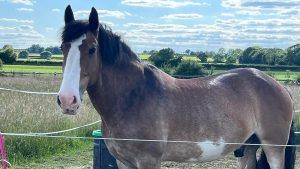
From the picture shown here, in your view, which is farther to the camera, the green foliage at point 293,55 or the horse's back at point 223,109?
the green foliage at point 293,55

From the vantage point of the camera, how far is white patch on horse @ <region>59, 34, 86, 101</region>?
347 cm

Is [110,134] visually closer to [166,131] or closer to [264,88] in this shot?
[166,131]

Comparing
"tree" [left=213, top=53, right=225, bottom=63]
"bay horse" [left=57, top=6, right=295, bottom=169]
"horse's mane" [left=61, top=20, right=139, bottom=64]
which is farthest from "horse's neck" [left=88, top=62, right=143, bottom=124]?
"tree" [left=213, top=53, right=225, bottom=63]

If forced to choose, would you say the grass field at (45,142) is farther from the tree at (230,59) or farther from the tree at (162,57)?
the tree at (230,59)

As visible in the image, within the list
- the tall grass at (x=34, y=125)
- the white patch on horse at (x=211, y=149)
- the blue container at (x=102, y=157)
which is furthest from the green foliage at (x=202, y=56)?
the white patch on horse at (x=211, y=149)

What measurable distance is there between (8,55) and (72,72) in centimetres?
3981

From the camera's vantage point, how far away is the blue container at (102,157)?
19.3ft

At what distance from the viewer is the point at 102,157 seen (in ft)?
19.5

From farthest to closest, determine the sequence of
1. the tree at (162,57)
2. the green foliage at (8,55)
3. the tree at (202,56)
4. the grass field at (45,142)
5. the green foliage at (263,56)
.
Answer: the green foliage at (8,55) → the green foliage at (263,56) → the tree at (202,56) → the tree at (162,57) → the grass field at (45,142)

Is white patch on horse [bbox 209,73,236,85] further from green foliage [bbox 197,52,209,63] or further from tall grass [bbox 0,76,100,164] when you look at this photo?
green foliage [bbox 197,52,209,63]

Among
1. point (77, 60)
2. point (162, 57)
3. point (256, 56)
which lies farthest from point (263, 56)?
point (77, 60)

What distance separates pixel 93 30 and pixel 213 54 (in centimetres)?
2906

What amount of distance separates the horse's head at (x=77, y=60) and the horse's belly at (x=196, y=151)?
3.75 ft

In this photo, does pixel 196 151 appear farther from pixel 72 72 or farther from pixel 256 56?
pixel 256 56
